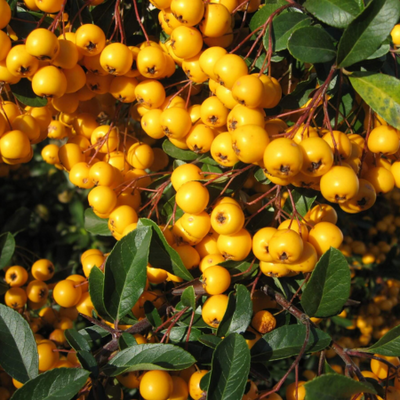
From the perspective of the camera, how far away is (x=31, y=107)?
67.6 inches

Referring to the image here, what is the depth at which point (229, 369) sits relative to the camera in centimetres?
115

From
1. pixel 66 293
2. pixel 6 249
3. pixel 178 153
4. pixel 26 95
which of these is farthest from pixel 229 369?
pixel 6 249

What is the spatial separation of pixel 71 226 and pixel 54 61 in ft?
7.66

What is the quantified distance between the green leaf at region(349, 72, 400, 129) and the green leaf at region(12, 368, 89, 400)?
123cm

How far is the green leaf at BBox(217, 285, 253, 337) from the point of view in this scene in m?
1.30

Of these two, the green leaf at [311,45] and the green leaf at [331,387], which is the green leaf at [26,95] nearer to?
the green leaf at [311,45]

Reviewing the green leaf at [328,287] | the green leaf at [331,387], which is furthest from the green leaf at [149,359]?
the green leaf at [328,287]

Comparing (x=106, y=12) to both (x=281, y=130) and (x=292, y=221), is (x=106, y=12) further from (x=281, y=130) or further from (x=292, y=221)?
(x=292, y=221)

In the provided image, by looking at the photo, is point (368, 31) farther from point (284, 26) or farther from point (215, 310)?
point (215, 310)

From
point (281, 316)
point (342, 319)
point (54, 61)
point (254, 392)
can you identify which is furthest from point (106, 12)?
point (342, 319)

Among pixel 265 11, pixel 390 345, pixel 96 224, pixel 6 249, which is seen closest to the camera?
pixel 390 345

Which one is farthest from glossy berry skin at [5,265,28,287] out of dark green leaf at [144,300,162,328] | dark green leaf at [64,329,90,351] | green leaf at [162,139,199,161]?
green leaf at [162,139,199,161]

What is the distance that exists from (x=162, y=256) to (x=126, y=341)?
0.32 m

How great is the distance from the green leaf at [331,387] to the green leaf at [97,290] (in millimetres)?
722
